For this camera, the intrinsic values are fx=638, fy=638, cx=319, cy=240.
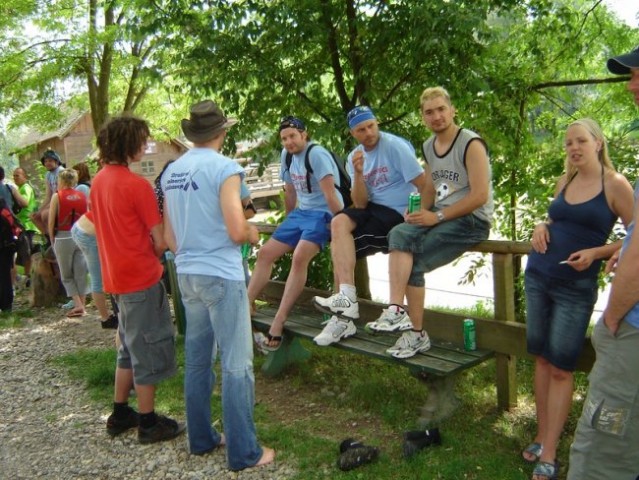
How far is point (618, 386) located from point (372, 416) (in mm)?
2341

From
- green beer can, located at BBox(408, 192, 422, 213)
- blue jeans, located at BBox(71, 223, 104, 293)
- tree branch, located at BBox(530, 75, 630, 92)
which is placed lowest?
blue jeans, located at BBox(71, 223, 104, 293)

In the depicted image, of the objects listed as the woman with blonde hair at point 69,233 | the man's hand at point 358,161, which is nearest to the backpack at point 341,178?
the man's hand at point 358,161

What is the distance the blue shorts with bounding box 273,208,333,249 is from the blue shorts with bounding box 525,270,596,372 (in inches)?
68.7

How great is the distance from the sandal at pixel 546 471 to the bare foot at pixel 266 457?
1507 millimetres

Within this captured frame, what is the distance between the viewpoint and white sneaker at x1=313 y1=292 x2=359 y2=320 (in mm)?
4312

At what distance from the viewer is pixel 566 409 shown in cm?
339

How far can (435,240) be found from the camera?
401cm

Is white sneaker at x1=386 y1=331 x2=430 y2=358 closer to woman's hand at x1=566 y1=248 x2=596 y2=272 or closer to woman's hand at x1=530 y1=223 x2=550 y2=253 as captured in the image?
woman's hand at x1=530 y1=223 x2=550 y2=253

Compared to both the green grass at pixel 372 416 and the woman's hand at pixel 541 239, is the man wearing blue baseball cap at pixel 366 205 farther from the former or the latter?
the woman's hand at pixel 541 239

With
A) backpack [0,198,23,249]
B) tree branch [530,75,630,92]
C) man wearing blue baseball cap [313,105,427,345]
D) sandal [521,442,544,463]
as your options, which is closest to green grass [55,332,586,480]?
sandal [521,442,544,463]

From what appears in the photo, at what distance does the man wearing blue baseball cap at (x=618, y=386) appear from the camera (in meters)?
2.28

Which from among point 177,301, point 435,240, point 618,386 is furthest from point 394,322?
point 177,301

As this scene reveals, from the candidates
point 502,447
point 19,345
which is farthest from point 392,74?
point 19,345

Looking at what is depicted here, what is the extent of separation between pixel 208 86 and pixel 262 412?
3.01 metres
